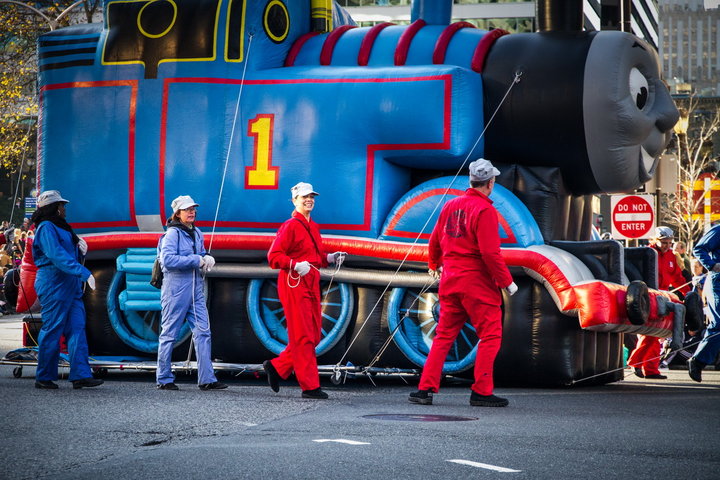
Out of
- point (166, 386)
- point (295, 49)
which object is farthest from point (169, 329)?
point (295, 49)

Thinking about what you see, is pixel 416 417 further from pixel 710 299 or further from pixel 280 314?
pixel 710 299

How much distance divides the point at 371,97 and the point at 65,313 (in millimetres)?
Result: 3367

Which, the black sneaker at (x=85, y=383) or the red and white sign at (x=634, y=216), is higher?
the red and white sign at (x=634, y=216)

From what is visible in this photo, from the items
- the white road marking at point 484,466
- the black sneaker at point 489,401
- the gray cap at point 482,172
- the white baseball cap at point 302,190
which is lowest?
the black sneaker at point 489,401

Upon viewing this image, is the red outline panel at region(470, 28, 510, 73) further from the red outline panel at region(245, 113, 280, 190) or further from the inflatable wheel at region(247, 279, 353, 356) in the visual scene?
the inflatable wheel at region(247, 279, 353, 356)

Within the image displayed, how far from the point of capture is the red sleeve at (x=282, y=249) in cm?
960

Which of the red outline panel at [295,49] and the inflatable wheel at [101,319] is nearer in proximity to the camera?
the red outline panel at [295,49]

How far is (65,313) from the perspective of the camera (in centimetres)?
1027

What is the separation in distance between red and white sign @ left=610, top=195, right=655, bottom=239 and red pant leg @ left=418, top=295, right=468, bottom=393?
8403mm

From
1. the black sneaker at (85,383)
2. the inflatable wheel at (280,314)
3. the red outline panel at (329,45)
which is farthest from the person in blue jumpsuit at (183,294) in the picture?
the red outline panel at (329,45)

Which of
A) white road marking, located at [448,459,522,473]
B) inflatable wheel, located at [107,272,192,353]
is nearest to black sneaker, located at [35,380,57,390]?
inflatable wheel, located at [107,272,192,353]

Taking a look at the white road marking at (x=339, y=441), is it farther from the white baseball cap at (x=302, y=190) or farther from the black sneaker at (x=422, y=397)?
the white baseball cap at (x=302, y=190)

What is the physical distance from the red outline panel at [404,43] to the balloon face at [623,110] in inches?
68.3

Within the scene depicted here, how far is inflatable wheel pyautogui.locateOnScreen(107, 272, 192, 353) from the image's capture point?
468 inches
